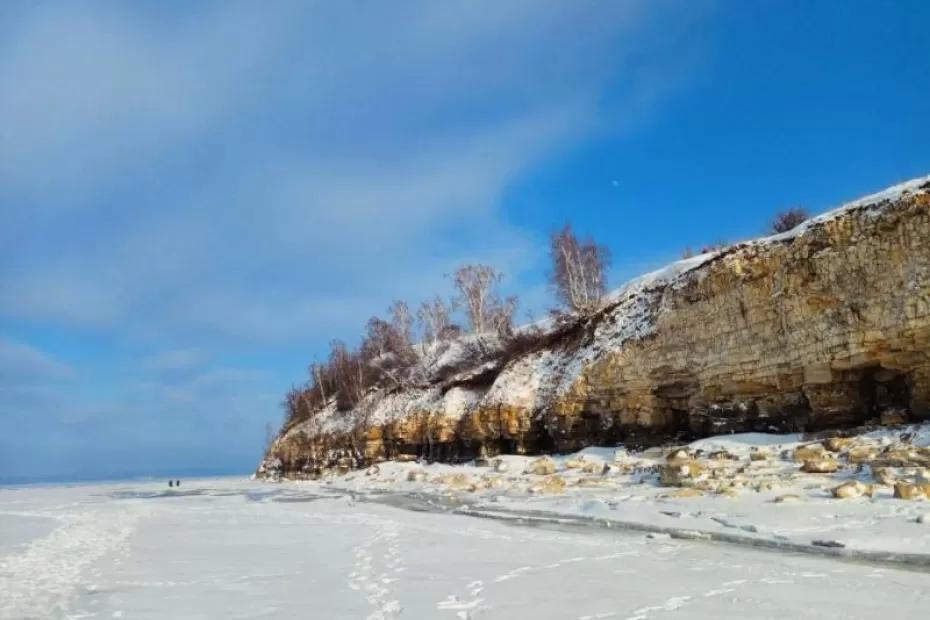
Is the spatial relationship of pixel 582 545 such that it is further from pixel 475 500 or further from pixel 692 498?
pixel 475 500

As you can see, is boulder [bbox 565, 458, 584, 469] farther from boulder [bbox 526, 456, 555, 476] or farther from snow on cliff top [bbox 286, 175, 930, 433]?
snow on cliff top [bbox 286, 175, 930, 433]

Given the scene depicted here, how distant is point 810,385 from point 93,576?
59.5 ft

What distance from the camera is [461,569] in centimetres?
823

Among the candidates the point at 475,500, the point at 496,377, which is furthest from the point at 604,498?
the point at 496,377

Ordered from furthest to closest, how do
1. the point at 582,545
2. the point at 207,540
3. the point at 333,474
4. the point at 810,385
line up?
the point at 333,474 → the point at 810,385 → the point at 207,540 → the point at 582,545

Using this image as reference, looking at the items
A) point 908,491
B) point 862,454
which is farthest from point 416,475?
point 908,491

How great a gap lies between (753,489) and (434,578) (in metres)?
8.49

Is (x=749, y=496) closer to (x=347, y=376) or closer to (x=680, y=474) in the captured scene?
(x=680, y=474)

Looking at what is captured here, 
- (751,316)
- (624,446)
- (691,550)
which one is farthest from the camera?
(624,446)

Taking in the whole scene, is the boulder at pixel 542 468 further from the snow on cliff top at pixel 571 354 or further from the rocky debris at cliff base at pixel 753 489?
the snow on cliff top at pixel 571 354

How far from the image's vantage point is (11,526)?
15.7 metres

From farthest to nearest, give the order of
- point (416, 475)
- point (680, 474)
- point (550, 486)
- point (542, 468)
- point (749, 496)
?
point (416, 475) < point (542, 468) < point (550, 486) < point (680, 474) < point (749, 496)

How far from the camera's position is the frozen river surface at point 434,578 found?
609 cm

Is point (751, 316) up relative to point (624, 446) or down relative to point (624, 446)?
up
